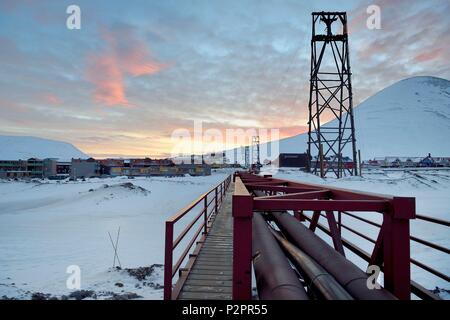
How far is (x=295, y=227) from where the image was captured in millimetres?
4652

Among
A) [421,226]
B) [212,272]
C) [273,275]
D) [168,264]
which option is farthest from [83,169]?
[273,275]

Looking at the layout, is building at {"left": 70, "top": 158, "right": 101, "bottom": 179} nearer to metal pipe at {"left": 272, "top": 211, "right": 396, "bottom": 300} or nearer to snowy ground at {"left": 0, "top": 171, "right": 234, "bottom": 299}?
snowy ground at {"left": 0, "top": 171, "right": 234, "bottom": 299}

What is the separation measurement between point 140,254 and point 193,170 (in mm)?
71060

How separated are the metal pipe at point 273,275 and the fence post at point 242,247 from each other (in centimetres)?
33

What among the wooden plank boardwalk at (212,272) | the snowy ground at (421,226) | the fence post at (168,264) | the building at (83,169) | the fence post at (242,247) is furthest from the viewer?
the building at (83,169)

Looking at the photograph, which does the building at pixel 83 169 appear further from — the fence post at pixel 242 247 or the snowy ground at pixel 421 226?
the fence post at pixel 242 247

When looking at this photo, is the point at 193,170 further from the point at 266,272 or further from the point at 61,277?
the point at 266,272

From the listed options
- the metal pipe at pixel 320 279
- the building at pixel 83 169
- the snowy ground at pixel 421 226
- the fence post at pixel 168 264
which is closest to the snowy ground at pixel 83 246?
the fence post at pixel 168 264

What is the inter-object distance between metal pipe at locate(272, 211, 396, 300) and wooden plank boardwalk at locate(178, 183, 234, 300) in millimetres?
1278

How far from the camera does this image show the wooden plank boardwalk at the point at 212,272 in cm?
395

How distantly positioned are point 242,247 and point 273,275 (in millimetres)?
738

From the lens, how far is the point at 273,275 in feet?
9.48

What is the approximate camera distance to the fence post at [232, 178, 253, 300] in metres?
2.39
